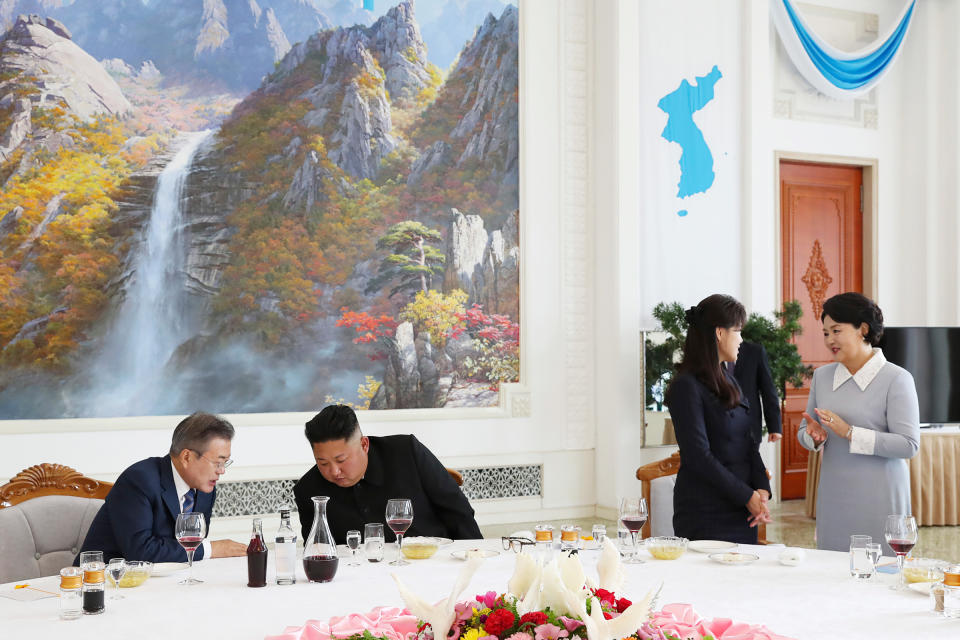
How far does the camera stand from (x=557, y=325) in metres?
7.19

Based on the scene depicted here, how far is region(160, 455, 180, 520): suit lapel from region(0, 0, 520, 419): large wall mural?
2933 millimetres

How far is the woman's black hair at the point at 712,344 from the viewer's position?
382 cm

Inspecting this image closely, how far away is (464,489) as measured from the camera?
22.4ft

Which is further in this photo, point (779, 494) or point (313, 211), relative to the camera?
point (779, 494)

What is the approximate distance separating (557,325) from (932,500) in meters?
3.02

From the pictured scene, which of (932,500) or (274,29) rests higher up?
(274,29)

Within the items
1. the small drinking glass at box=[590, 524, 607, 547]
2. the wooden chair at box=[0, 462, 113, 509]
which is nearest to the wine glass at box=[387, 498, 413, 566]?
the small drinking glass at box=[590, 524, 607, 547]

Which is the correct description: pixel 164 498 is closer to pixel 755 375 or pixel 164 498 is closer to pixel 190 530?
pixel 190 530

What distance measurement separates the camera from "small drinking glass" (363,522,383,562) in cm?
299

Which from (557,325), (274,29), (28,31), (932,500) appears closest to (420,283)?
(557,325)

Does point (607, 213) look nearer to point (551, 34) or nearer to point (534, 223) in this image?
point (534, 223)

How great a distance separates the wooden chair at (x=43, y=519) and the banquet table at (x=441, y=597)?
20.5 inches

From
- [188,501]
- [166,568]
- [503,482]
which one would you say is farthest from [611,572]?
[503,482]

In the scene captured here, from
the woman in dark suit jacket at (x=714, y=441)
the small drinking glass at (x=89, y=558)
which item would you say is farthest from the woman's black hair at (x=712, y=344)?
the small drinking glass at (x=89, y=558)
